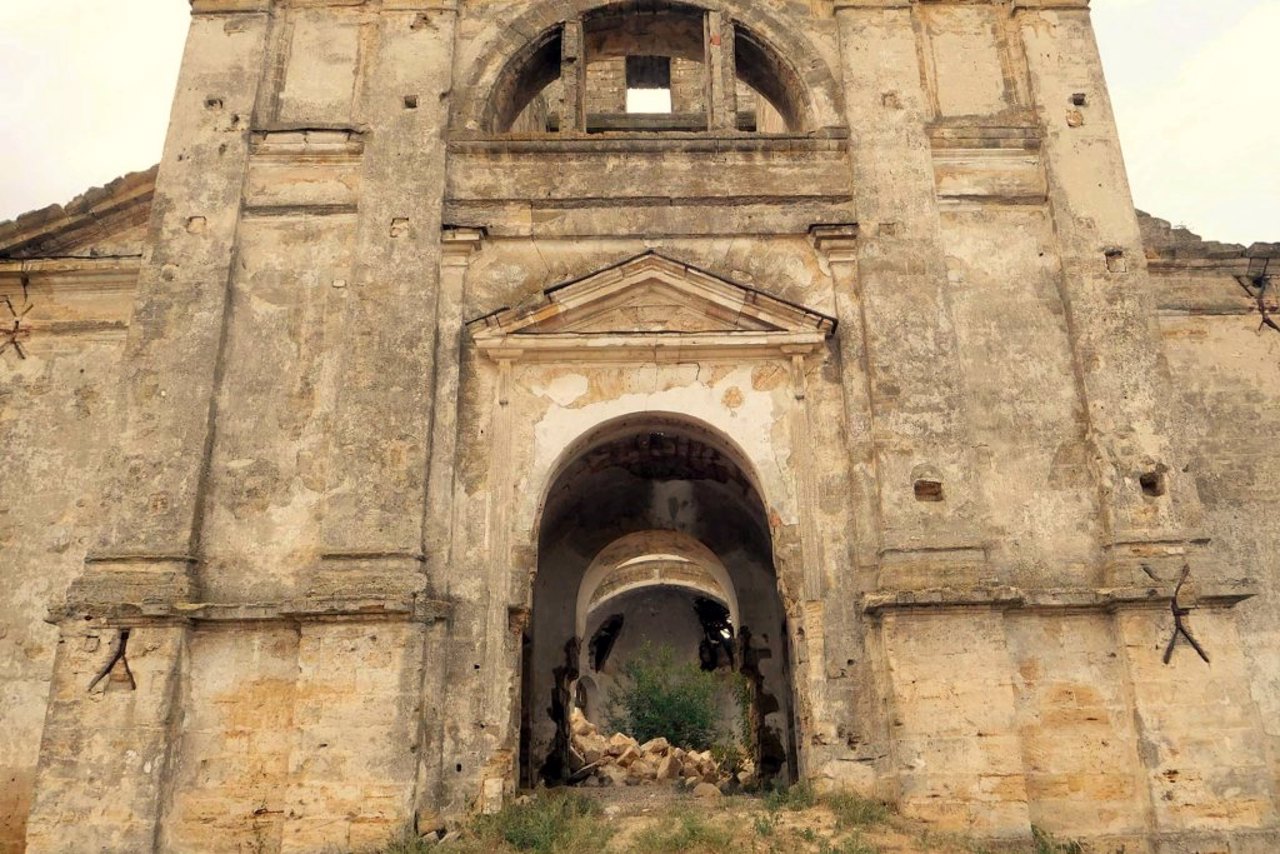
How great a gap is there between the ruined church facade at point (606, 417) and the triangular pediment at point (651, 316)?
0.03 m

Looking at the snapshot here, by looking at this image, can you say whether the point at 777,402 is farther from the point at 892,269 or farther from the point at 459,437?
the point at 459,437

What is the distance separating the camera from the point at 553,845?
7441 mm

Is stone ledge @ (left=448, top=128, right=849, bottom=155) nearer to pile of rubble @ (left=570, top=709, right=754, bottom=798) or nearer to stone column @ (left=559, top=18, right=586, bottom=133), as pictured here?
stone column @ (left=559, top=18, right=586, bottom=133)

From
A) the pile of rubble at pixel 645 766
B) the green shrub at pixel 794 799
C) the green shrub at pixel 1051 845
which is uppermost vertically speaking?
the pile of rubble at pixel 645 766

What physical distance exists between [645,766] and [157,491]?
819 cm

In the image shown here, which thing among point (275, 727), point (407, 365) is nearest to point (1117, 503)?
point (407, 365)

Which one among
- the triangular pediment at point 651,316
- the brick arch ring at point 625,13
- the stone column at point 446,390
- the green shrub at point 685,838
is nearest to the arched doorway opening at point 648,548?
the triangular pediment at point 651,316

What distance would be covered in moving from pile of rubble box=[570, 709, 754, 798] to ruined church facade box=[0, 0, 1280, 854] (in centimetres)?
196

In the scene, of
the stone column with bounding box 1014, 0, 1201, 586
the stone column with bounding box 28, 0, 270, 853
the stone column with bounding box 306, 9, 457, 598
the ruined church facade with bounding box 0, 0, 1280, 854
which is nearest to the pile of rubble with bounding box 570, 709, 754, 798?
the ruined church facade with bounding box 0, 0, 1280, 854

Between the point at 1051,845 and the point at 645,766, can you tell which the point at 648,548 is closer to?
the point at 645,766

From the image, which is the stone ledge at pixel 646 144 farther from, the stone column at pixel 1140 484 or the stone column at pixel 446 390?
the stone column at pixel 1140 484

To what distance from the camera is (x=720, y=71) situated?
34.6ft

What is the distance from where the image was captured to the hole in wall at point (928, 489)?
28.8 ft

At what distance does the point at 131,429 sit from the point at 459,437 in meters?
2.64
